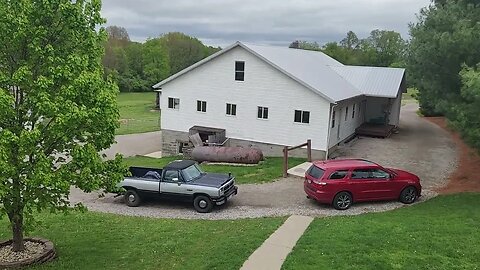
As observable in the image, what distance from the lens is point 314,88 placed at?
26.9 m

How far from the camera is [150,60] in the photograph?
104000mm

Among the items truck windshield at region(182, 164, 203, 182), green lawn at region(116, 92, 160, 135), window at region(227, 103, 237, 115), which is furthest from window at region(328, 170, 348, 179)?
green lawn at region(116, 92, 160, 135)

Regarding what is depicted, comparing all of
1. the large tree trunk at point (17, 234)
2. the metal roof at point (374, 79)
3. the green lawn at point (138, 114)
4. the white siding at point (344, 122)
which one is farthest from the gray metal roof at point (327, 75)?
the large tree trunk at point (17, 234)

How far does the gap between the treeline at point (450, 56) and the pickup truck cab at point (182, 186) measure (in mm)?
9506

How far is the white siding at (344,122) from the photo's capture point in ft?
93.4

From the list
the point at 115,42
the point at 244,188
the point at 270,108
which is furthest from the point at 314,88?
the point at 115,42

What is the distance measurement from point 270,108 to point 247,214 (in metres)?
12.3

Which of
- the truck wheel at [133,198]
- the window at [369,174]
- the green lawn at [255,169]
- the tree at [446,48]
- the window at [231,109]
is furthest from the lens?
the window at [231,109]

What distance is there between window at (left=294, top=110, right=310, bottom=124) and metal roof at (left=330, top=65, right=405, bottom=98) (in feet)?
27.6

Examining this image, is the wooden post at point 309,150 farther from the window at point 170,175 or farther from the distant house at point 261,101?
the window at point 170,175

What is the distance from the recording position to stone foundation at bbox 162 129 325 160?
27984mm

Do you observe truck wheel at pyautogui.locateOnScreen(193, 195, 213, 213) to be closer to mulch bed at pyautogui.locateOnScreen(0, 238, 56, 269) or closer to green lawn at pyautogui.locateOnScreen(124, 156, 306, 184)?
green lawn at pyautogui.locateOnScreen(124, 156, 306, 184)

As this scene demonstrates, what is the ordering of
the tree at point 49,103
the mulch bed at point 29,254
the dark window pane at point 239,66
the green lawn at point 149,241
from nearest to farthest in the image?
the tree at point 49,103 → the mulch bed at point 29,254 → the green lawn at point 149,241 → the dark window pane at point 239,66

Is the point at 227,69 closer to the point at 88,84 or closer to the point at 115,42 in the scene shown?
the point at 88,84
